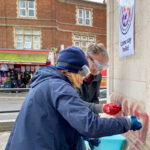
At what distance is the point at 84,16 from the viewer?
20.1m

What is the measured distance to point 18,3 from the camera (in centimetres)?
1734

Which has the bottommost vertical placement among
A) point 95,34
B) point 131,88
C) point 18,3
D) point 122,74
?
point 131,88

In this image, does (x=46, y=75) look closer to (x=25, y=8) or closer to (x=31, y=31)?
(x=31, y=31)

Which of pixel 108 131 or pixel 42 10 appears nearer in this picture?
pixel 108 131

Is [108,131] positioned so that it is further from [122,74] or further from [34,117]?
[122,74]

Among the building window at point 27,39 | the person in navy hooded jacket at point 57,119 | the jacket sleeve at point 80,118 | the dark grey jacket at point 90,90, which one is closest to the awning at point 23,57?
the building window at point 27,39

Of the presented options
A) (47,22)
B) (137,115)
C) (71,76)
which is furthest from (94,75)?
(47,22)

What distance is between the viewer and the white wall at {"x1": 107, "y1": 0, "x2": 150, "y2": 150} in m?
1.80

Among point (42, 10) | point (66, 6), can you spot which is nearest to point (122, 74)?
point (42, 10)

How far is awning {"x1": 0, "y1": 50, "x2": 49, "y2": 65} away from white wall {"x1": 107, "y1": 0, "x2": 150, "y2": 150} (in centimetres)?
1512

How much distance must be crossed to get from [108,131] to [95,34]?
20171 millimetres

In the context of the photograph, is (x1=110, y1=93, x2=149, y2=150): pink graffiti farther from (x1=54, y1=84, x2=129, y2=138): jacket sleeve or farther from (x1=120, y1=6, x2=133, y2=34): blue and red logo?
(x1=120, y1=6, x2=133, y2=34): blue and red logo

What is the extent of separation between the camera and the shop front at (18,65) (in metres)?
16.6

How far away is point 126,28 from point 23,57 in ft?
52.8
